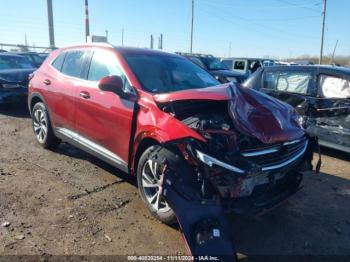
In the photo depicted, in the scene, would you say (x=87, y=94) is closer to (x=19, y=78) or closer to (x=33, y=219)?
(x=33, y=219)

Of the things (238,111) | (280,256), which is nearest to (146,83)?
(238,111)

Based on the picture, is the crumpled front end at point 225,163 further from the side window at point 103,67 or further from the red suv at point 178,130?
the side window at point 103,67

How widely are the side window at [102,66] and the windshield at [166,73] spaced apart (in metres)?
0.19

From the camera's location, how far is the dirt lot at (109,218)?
3.45m

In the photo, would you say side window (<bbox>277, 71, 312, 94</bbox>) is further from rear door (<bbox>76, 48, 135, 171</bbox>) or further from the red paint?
rear door (<bbox>76, 48, 135, 171</bbox>)

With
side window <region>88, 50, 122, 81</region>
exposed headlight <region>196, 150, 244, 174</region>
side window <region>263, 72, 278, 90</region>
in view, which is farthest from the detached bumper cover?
side window <region>263, 72, 278, 90</region>

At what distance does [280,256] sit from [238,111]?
1.39 meters

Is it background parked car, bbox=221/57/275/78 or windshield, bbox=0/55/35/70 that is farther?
background parked car, bbox=221/57/275/78

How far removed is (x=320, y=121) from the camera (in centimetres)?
648

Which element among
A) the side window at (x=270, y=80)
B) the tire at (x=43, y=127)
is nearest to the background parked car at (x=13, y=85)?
the tire at (x=43, y=127)

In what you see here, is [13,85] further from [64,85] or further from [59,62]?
[64,85]

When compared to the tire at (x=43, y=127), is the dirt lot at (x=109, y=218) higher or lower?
lower

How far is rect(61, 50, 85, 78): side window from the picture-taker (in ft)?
17.4

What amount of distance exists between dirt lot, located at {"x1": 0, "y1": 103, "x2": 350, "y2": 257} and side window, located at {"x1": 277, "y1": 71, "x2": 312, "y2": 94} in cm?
184
